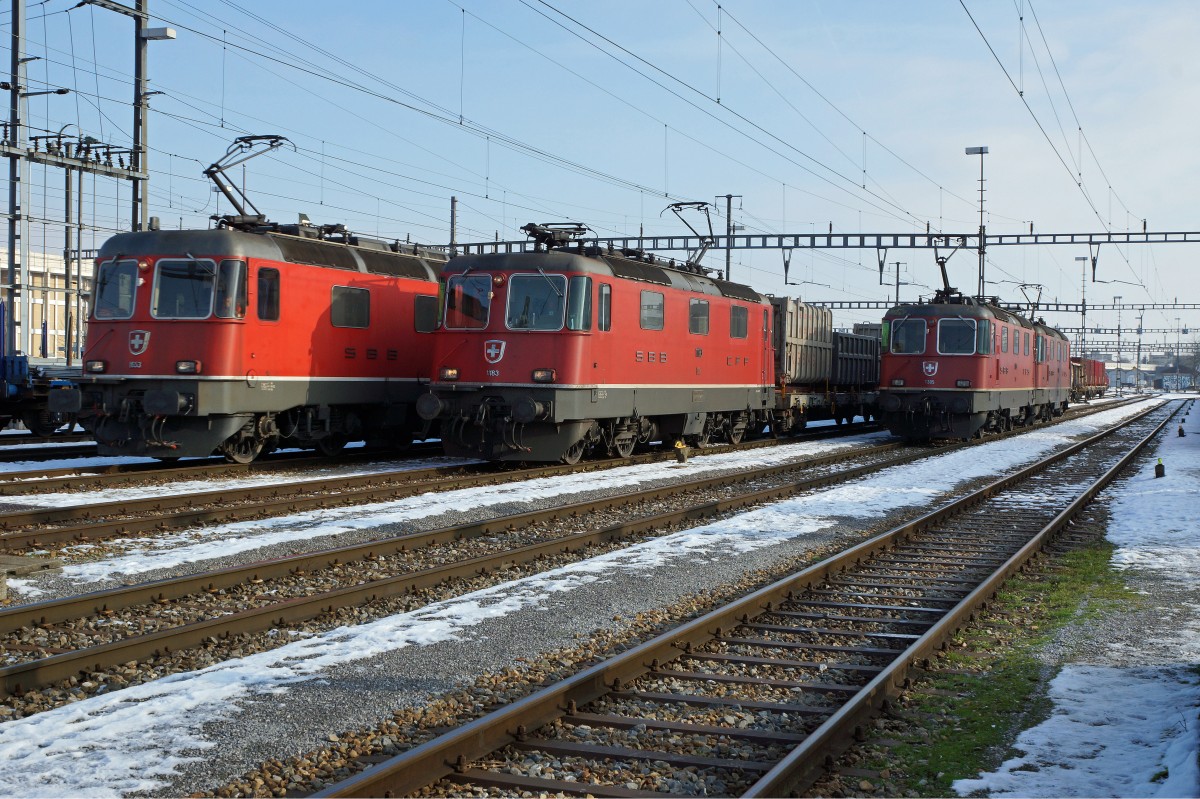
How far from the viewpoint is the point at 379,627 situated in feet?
26.7

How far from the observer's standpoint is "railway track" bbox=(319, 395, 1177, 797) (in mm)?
5332

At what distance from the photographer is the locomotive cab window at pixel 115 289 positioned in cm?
1762

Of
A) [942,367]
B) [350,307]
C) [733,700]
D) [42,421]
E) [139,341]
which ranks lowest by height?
[733,700]

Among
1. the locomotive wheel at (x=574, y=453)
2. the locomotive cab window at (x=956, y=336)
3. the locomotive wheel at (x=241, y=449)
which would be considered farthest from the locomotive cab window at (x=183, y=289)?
the locomotive cab window at (x=956, y=336)

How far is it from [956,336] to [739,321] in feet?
23.5

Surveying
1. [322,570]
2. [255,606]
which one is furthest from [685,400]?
[255,606]

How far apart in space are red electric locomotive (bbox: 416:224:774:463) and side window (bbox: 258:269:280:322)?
271 centimetres

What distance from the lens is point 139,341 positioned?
57.0 feet

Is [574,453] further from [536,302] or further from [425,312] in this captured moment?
[425,312]

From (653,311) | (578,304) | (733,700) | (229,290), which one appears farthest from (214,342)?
(733,700)

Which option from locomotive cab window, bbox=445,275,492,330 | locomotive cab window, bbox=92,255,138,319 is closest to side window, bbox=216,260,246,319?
locomotive cab window, bbox=92,255,138,319

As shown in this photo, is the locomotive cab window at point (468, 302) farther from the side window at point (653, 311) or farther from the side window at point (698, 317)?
the side window at point (698, 317)

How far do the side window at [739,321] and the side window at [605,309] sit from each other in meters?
5.85

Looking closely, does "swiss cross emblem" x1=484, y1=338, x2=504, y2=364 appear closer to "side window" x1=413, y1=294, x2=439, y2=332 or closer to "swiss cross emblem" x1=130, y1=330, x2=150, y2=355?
"side window" x1=413, y1=294, x2=439, y2=332
